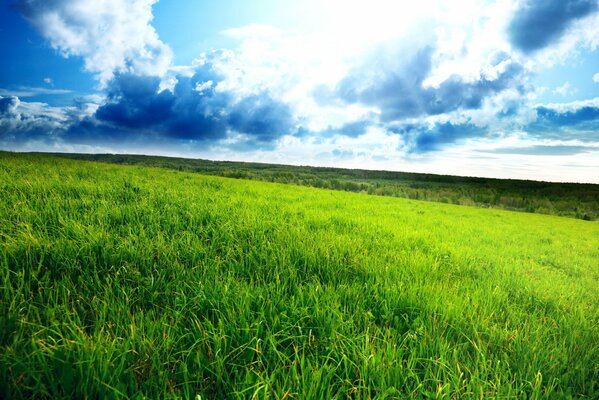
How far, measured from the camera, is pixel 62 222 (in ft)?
11.4

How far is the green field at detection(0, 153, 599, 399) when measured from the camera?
146 cm

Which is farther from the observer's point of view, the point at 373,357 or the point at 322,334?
the point at 322,334

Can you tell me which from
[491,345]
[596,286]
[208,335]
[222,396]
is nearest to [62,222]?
[208,335]

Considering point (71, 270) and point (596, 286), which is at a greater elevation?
point (71, 270)

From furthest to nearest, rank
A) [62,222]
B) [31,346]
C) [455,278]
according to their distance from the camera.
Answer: [455,278] → [62,222] → [31,346]

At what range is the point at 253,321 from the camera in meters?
1.98

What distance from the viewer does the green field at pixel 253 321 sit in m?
1.46

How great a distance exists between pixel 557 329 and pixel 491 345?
1.18m

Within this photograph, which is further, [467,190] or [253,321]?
[467,190]

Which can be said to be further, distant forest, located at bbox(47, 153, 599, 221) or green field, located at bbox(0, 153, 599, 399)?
distant forest, located at bbox(47, 153, 599, 221)

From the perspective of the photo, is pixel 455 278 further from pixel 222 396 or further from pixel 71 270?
pixel 71 270

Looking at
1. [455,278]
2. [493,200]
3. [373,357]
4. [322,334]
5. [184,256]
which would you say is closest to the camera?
[373,357]

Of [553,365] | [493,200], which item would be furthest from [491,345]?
[493,200]

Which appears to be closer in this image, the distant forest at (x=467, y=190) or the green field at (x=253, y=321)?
the green field at (x=253, y=321)
